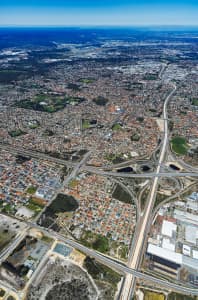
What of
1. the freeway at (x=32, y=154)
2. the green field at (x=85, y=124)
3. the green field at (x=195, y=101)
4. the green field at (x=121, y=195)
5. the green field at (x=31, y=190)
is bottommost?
the green field at (x=121, y=195)

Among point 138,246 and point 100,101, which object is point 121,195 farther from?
point 100,101

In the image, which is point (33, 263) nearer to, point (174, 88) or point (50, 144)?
point (50, 144)

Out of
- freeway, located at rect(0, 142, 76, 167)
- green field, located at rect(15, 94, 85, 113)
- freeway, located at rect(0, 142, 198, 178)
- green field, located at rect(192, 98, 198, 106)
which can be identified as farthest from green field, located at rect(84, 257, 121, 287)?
green field, located at rect(192, 98, 198, 106)

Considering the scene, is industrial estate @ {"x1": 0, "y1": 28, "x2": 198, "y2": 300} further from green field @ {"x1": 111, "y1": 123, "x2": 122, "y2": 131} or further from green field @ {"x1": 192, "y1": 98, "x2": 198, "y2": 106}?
green field @ {"x1": 192, "y1": 98, "x2": 198, "y2": 106}

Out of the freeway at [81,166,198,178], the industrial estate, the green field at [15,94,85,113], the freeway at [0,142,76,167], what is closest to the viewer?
the industrial estate

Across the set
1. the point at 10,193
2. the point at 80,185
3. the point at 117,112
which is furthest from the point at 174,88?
the point at 10,193

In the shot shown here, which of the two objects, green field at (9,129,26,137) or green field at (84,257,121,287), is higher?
green field at (9,129,26,137)

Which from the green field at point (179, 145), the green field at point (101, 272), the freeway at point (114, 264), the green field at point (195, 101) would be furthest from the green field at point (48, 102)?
the green field at point (101, 272)

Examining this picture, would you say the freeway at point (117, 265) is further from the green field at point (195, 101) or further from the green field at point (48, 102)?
the green field at point (195, 101)
